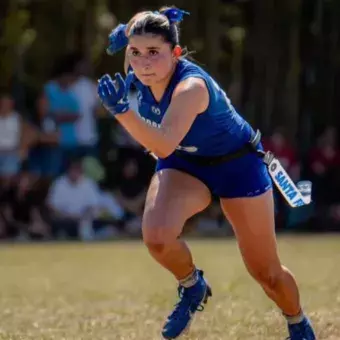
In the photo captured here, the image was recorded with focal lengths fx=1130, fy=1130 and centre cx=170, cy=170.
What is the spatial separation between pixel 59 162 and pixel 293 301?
942 cm

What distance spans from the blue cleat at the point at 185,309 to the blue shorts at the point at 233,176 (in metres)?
0.56

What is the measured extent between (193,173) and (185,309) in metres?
0.74

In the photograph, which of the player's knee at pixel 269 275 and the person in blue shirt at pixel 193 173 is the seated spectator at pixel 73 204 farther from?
the player's knee at pixel 269 275

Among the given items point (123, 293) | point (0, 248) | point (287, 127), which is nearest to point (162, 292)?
point (123, 293)

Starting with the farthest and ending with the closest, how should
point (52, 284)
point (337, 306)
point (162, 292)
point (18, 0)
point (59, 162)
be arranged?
point (18, 0) → point (59, 162) → point (52, 284) → point (162, 292) → point (337, 306)

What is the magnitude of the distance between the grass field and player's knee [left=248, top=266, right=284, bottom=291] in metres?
0.60

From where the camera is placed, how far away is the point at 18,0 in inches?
680

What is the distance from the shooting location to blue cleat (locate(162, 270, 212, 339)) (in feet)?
19.8

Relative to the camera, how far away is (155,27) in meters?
5.67

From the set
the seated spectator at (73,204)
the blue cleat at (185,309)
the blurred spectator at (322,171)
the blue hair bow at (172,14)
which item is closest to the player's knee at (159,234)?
the blue cleat at (185,309)

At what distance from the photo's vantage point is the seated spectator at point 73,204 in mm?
14797

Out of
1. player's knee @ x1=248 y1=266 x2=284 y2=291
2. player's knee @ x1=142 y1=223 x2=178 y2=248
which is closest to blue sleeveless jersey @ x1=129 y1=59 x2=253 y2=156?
player's knee @ x1=142 y1=223 x2=178 y2=248

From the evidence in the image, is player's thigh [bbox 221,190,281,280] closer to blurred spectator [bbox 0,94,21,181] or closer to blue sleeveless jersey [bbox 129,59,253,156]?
blue sleeveless jersey [bbox 129,59,253,156]

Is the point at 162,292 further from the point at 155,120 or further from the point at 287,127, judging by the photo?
the point at 287,127
